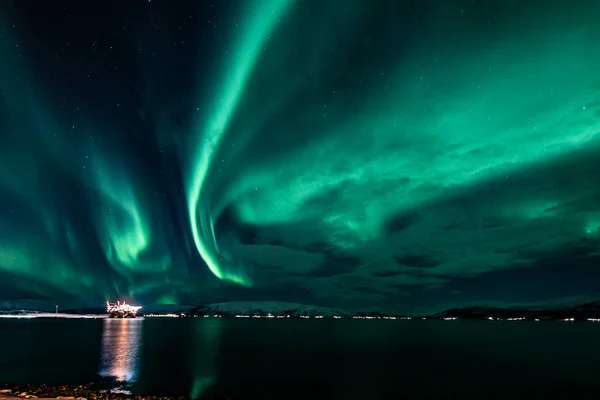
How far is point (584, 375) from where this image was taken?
61531 mm

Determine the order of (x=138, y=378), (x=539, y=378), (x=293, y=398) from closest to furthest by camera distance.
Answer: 1. (x=293, y=398)
2. (x=138, y=378)
3. (x=539, y=378)

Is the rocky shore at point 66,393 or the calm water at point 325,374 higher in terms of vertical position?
the rocky shore at point 66,393

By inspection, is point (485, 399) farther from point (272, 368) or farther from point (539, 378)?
point (272, 368)

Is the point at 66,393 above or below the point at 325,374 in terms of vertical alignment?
above

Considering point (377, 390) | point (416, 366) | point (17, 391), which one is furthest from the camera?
point (416, 366)

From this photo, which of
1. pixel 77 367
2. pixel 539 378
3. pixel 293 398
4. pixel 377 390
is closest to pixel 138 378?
pixel 77 367

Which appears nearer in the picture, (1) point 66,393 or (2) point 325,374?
(1) point 66,393

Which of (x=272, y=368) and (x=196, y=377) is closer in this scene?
(x=196, y=377)

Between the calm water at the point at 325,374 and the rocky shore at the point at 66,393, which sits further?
the calm water at the point at 325,374

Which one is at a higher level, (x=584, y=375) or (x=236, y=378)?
(x=236, y=378)

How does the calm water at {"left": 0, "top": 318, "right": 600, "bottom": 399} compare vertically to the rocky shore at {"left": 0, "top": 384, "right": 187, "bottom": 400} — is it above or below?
below

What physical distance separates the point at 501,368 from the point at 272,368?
40036 millimetres

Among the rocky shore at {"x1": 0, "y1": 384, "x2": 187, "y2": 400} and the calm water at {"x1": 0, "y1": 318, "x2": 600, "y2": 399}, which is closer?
the rocky shore at {"x1": 0, "y1": 384, "x2": 187, "y2": 400}

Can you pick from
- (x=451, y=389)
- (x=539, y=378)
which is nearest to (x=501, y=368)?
(x=539, y=378)
